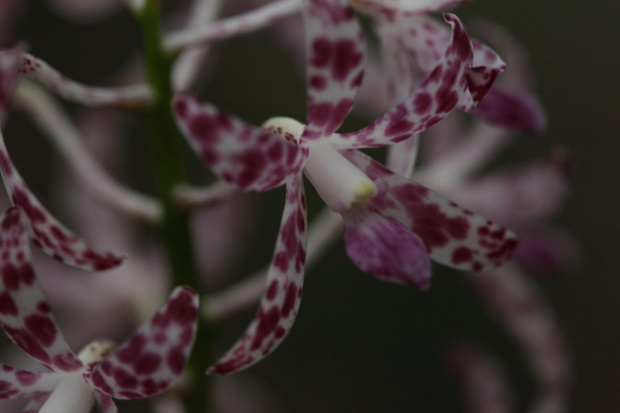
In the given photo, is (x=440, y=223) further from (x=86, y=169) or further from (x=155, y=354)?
(x=86, y=169)

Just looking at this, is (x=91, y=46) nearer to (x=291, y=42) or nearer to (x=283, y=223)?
(x=291, y=42)

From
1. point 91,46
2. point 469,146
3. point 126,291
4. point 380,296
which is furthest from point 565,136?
point 126,291

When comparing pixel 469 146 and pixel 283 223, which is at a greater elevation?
pixel 283 223

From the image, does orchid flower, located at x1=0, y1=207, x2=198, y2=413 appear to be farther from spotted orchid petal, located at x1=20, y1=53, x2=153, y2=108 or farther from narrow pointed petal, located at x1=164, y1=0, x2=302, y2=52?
narrow pointed petal, located at x1=164, y1=0, x2=302, y2=52

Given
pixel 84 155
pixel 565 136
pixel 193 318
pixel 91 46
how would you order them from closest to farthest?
pixel 193 318
pixel 84 155
pixel 91 46
pixel 565 136

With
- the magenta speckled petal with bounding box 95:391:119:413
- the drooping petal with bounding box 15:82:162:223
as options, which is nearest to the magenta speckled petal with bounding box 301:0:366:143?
the magenta speckled petal with bounding box 95:391:119:413

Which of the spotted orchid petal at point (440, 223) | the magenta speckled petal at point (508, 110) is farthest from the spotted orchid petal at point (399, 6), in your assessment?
the spotted orchid petal at point (440, 223)
